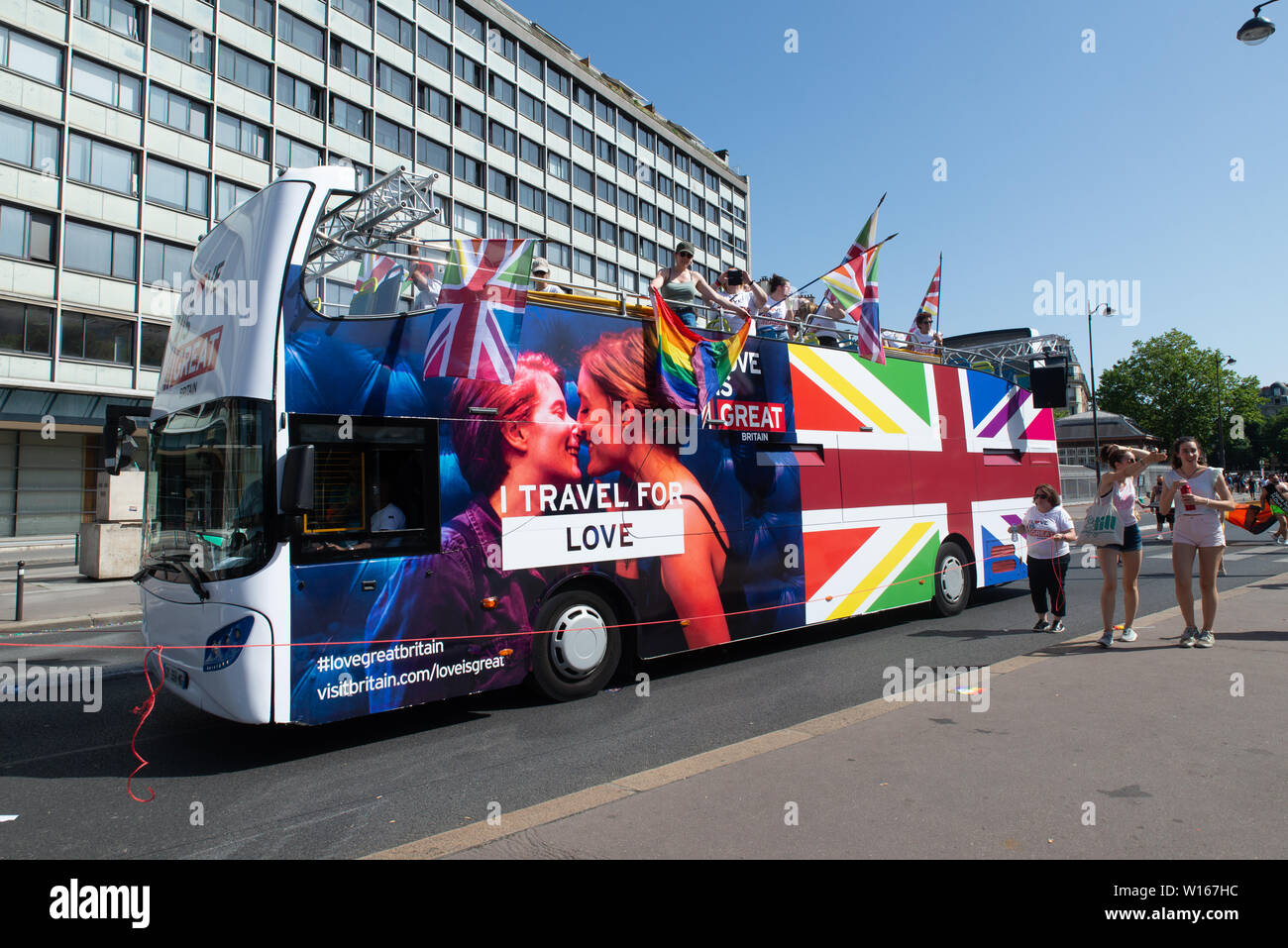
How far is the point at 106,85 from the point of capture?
2908cm

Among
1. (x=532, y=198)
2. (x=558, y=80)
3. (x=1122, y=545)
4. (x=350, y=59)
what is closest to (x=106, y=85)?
(x=350, y=59)

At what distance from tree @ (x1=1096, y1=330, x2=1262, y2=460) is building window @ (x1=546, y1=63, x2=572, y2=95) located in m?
60.5

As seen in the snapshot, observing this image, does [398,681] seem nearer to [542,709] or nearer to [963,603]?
[542,709]

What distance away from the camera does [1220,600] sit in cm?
1050

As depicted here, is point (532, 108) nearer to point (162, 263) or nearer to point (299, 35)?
point (299, 35)

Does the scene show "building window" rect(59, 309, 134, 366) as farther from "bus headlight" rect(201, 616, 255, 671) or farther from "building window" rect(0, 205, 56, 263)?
"bus headlight" rect(201, 616, 255, 671)

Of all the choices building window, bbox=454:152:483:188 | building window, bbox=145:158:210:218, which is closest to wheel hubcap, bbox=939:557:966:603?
building window, bbox=145:158:210:218

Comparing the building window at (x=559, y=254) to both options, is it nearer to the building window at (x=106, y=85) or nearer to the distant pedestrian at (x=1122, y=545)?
the building window at (x=106, y=85)

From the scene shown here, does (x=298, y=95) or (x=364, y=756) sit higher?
(x=298, y=95)

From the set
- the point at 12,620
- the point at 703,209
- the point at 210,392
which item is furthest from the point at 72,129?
the point at 703,209

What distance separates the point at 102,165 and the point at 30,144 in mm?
2163

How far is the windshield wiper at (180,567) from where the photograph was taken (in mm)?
5223

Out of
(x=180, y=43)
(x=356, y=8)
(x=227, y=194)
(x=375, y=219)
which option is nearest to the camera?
(x=375, y=219)

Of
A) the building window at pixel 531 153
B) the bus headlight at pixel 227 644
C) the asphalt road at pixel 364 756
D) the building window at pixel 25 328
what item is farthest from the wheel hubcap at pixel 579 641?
the building window at pixel 531 153
